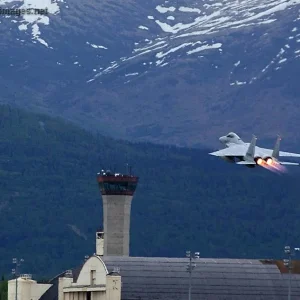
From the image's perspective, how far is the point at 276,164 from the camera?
19500 cm

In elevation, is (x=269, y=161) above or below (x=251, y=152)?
below

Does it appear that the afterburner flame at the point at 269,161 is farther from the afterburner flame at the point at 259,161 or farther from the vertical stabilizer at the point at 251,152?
the vertical stabilizer at the point at 251,152

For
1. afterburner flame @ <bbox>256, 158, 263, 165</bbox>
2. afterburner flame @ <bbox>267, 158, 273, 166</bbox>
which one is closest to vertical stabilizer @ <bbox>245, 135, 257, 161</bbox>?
afterburner flame @ <bbox>256, 158, 263, 165</bbox>

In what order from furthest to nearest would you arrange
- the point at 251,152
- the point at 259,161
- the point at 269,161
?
the point at 251,152, the point at 259,161, the point at 269,161

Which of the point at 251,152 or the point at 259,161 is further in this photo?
the point at 251,152

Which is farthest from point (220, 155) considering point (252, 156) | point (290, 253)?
→ point (290, 253)

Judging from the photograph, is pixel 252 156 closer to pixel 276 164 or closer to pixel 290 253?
pixel 276 164

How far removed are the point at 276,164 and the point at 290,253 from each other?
46.8 ft

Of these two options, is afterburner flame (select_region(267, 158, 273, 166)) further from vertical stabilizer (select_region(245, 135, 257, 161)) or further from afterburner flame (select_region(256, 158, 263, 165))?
vertical stabilizer (select_region(245, 135, 257, 161))

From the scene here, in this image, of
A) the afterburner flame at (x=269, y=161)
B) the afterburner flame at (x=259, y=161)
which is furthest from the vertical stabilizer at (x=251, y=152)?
the afterburner flame at (x=269, y=161)

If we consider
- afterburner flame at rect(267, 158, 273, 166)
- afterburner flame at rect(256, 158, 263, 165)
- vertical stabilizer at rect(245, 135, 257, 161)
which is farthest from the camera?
vertical stabilizer at rect(245, 135, 257, 161)

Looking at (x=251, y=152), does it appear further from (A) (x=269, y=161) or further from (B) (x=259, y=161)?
(A) (x=269, y=161)

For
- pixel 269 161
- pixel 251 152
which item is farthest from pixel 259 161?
pixel 251 152

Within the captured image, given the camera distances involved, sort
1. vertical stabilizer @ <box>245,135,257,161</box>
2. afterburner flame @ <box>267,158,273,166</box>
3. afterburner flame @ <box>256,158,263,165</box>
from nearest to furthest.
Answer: afterburner flame @ <box>267,158,273,166</box> → afterburner flame @ <box>256,158,263,165</box> → vertical stabilizer @ <box>245,135,257,161</box>
